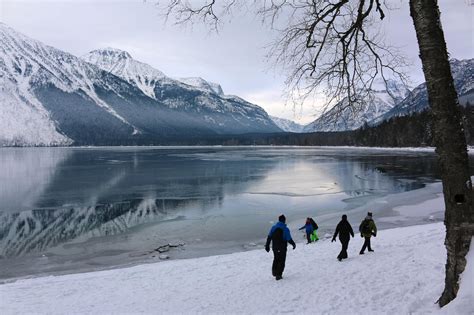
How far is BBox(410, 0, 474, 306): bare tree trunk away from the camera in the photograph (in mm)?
4457

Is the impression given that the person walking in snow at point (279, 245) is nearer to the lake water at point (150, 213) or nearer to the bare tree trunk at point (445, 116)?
the bare tree trunk at point (445, 116)

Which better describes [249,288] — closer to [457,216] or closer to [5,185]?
[457,216]

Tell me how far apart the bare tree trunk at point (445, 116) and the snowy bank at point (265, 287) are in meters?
0.71

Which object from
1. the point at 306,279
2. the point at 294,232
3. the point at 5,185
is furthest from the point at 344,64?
the point at 5,185

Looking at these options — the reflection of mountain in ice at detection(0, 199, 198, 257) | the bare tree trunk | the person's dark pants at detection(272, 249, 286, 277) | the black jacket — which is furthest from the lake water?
the bare tree trunk

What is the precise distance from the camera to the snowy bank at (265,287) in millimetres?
7227

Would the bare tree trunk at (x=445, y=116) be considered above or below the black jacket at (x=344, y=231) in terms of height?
above

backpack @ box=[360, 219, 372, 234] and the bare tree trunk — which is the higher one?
the bare tree trunk

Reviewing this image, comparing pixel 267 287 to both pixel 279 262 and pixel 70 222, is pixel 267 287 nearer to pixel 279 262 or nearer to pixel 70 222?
pixel 279 262

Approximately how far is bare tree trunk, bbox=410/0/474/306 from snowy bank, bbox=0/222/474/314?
2.33 ft

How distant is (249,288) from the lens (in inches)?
391

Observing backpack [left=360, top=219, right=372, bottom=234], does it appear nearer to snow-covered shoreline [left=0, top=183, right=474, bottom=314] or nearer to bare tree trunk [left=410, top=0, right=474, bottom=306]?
snow-covered shoreline [left=0, top=183, right=474, bottom=314]

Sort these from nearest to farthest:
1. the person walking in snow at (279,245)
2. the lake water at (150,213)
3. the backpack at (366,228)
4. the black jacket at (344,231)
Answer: the person walking in snow at (279,245) < the black jacket at (344,231) < the backpack at (366,228) < the lake water at (150,213)

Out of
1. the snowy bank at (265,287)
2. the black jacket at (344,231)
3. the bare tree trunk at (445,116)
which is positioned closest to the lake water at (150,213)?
the snowy bank at (265,287)
